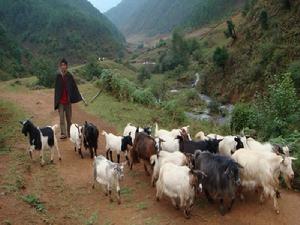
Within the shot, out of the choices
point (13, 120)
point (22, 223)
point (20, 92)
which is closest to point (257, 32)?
Answer: point (20, 92)

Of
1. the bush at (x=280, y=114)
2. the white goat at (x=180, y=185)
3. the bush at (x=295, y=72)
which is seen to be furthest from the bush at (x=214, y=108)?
the white goat at (x=180, y=185)

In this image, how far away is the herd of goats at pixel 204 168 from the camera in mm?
8359

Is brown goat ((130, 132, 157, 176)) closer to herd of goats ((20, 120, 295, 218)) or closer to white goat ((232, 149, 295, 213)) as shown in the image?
herd of goats ((20, 120, 295, 218))

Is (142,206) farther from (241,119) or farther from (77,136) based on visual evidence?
(241,119)

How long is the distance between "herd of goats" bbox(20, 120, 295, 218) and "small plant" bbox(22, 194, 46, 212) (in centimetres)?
133

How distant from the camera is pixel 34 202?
8727 millimetres

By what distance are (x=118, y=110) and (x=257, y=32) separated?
3380 cm

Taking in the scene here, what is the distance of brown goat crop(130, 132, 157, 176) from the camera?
10.1 m

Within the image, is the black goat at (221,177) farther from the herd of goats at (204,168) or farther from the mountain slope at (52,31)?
the mountain slope at (52,31)

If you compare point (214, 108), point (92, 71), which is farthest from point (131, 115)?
point (214, 108)

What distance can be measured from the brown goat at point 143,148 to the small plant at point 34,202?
265cm

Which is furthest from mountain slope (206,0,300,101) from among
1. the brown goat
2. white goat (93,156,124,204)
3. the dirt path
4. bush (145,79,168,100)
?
white goat (93,156,124,204)

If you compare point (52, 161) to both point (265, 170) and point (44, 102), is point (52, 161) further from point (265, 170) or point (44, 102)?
point (44, 102)

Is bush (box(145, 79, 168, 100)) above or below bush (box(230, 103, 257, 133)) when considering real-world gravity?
below
